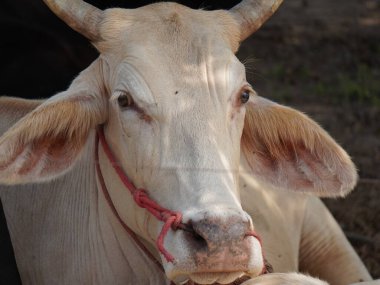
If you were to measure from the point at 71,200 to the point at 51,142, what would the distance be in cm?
54

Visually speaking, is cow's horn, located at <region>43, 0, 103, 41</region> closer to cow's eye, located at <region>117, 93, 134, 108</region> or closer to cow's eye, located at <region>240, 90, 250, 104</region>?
cow's eye, located at <region>117, 93, 134, 108</region>

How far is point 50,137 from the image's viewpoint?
5.17 m

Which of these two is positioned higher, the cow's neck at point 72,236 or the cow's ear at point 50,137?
the cow's ear at point 50,137

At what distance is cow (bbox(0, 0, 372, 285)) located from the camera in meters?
4.64

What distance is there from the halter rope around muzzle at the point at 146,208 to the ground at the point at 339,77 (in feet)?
7.63

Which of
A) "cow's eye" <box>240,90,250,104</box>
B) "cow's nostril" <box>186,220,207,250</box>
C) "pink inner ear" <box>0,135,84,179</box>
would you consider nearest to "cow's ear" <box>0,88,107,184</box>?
"pink inner ear" <box>0,135,84,179</box>

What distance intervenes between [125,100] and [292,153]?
3.34ft

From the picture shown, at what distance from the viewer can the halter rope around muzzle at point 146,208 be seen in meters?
4.61

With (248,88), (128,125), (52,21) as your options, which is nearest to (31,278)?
(128,125)

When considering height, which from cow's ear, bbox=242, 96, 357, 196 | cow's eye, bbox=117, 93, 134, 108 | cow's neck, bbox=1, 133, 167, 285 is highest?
cow's eye, bbox=117, 93, 134, 108

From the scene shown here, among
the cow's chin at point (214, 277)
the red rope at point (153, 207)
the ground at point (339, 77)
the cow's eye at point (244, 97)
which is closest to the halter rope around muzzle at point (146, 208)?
the red rope at point (153, 207)

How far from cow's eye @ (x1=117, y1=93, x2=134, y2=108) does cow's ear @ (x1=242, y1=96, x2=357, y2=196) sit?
2.20 feet

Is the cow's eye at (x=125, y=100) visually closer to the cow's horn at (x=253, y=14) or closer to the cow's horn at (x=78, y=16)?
the cow's horn at (x=78, y=16)

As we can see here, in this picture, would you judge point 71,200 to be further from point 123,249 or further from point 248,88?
point 248,88
